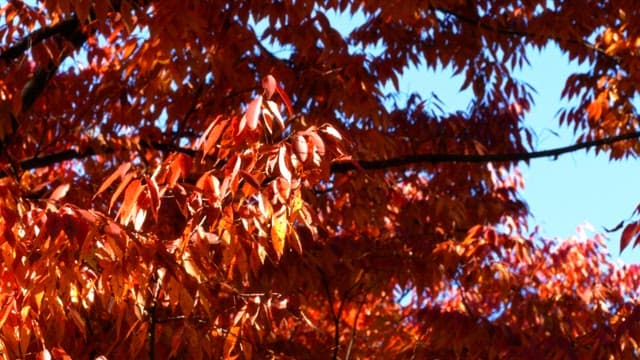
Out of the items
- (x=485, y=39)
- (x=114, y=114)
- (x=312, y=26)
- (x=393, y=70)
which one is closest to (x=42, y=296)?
(x=312, y=26)

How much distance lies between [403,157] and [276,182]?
2.85 m

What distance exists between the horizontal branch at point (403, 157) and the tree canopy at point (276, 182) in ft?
0.06

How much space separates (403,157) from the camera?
537cm

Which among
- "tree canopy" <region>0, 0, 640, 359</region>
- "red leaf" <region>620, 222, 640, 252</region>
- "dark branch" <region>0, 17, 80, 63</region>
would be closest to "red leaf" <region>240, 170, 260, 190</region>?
"tree canopy" <region>0, 0, 640, 359</region>

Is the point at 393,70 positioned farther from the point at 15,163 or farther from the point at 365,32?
the point at 15,163

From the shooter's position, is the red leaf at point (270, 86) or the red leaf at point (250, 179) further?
the red leaf at point (270, 86)

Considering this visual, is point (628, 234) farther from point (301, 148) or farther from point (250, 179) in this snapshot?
point (250, 179)

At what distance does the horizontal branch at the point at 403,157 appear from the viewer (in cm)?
506

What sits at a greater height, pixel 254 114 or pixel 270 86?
pixel 270 86

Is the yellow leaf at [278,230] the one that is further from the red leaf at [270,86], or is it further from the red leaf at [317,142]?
the red leaf at [270,86]

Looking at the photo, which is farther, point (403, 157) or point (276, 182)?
point (403, 157)

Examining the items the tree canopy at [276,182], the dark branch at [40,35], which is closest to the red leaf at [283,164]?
the tree canopy at [276,182]

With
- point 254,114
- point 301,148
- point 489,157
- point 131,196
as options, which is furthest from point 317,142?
point 489,157

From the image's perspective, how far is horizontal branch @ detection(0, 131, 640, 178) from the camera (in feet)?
16.6
